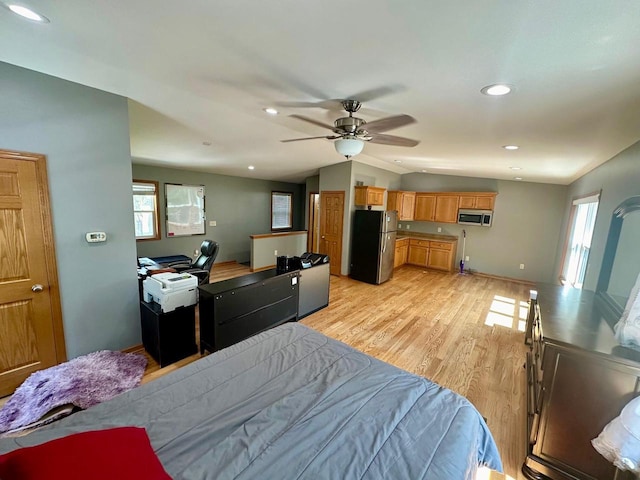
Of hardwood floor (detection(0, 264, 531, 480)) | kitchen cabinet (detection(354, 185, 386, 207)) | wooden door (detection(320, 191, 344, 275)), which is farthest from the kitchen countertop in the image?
wooden door (detection(320, 191, 344, 275))

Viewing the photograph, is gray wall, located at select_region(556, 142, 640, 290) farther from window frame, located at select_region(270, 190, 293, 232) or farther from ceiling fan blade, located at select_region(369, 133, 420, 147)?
window frame, located at select_region(270, 190, 293, 232)

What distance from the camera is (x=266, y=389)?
55.3 inches

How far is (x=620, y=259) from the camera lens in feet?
7.66

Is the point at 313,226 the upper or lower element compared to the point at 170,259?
upper

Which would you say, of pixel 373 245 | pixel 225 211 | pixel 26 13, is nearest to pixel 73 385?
pixel 26 13

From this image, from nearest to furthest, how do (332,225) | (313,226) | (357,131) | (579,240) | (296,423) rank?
(296,423) → (357,131) → (579,240) → (332,225) → (313,226)

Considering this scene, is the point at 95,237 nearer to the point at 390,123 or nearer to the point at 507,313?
the point at 390,123

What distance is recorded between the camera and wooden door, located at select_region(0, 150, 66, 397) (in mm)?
2078

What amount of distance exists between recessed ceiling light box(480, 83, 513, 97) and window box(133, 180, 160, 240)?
6.20m

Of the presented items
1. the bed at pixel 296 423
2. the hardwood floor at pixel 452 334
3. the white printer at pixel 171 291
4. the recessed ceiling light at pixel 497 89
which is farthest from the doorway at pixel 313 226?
the bed at pixel 296 423

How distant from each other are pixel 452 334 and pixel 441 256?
3665 millimetres

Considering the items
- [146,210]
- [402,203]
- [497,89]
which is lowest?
[146,210]

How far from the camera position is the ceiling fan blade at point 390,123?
2391mm

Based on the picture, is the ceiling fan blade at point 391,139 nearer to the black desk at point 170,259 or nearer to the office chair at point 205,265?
the office chair at point 205,265
